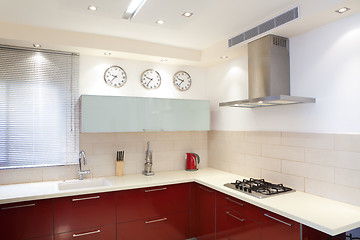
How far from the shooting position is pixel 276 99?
7.23 ft

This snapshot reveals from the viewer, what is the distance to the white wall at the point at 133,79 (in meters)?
3.19

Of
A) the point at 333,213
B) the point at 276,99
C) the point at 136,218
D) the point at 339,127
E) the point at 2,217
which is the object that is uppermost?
the point at 276,99

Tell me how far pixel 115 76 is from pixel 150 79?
0.49 meters

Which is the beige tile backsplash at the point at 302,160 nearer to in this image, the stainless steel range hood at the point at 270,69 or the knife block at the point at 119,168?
the stainless steel range hood at the point at 270,69

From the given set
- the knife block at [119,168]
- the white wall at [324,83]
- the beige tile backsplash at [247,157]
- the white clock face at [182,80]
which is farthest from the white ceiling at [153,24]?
the knife block at [119,168]

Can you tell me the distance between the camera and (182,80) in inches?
148

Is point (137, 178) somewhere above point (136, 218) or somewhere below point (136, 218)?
above

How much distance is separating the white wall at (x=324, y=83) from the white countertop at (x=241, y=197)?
0.65 metres

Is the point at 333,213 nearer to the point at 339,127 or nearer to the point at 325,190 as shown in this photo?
the point at 325,190

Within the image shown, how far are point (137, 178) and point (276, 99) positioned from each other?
1.87 metres

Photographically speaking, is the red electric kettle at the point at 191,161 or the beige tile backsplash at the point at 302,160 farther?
the red electric kettle at the point at 191,161

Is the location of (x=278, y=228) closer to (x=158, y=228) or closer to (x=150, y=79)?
(x=158, y=228)

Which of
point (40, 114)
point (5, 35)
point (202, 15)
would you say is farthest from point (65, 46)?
point (202, 15)

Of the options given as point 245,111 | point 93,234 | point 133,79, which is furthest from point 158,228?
point 133,79
